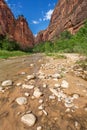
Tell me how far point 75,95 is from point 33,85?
5.23 ft

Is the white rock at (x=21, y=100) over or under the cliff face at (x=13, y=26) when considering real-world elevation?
under

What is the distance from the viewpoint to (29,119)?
3.60 m

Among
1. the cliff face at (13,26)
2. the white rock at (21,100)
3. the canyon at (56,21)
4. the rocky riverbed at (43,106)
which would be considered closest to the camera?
the rocky riverbed at (43,106)

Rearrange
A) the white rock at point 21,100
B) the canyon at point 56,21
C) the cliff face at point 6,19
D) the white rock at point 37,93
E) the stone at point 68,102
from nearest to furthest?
the stone at point 68,102 → the white rock at point 21,100 → the white rock at point 37,93 → the canyon at point 56,21 → the cliff face at point 6,19

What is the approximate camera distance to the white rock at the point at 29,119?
3519mm

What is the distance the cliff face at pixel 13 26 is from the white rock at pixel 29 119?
127 meters

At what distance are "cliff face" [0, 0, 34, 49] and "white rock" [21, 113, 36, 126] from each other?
126690mm

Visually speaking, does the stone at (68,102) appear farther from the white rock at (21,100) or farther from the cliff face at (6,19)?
the cliff face at (6,19)

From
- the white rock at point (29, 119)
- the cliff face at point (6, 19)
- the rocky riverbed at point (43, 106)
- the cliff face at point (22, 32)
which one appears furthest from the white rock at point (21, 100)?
the cliff face at point (22, 32)

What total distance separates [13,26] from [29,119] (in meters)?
149

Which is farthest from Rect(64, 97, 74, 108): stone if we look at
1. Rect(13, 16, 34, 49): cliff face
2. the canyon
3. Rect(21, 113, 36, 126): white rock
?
Rect(13, 16, 34, 49): cliff face

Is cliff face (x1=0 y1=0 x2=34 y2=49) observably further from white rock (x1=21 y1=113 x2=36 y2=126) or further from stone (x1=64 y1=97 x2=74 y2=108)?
white rock (x1=21 y1=113 x2=36 y2=126)

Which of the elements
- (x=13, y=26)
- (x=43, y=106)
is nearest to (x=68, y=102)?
(x=43, y=106)

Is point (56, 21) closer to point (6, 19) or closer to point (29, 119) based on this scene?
point (6, 19)
